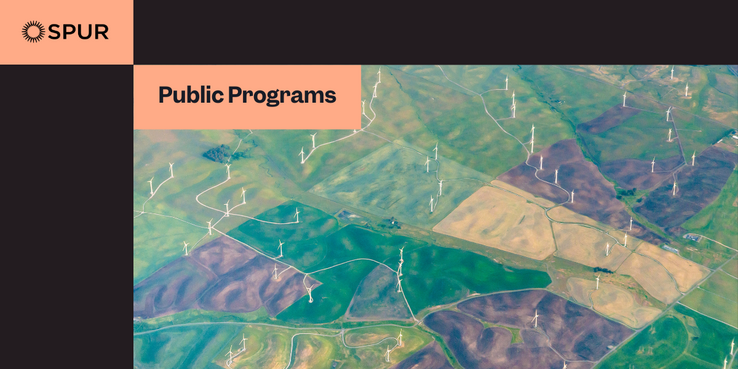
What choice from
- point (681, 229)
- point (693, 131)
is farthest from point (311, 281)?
point (693, 131)

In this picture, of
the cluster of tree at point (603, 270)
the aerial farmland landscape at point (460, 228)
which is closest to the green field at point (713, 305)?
the aerial farmland landscape at point (460, 228)

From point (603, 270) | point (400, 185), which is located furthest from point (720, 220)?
point (400, 185)

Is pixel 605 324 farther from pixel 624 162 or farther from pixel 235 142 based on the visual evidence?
pixel 235 142

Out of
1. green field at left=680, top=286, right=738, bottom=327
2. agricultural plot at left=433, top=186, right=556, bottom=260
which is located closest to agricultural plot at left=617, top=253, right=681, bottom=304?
green field at left=680, top=286, right=738, bottom=327

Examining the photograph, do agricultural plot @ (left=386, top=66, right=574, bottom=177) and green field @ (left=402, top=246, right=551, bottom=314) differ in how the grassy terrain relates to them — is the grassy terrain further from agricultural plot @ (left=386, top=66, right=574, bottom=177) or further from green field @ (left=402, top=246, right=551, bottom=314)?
green field @ (left=402, top=246, right=551, bottom=314)

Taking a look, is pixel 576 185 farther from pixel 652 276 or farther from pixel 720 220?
pixel 720 220
